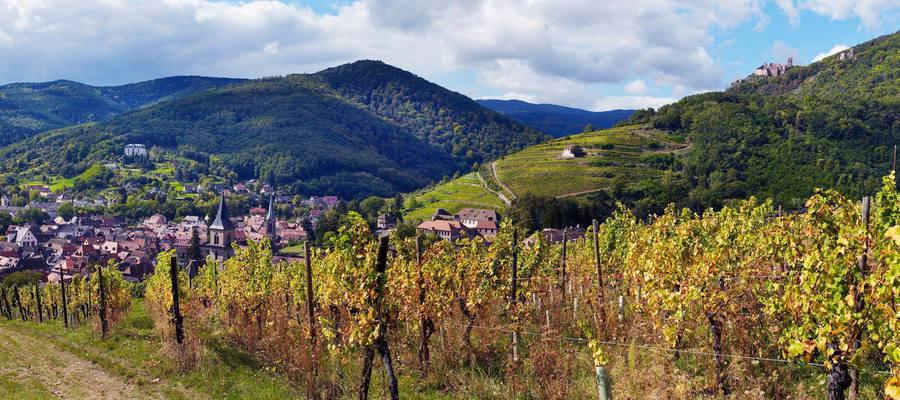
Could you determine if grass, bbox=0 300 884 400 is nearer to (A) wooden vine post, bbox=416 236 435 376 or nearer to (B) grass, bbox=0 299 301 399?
(B) grass, bbox=0 299 301 399

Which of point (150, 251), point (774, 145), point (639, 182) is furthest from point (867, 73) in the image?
point (150, 251)

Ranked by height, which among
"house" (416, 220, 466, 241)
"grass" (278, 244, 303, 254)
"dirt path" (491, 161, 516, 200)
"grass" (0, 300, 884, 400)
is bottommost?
"grass" (278, 244, 303, 254)

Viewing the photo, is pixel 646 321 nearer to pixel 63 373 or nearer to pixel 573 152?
pixel 63 373

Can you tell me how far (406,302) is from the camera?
13.0m

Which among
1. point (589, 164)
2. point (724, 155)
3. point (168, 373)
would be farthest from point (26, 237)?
point (724, 155)

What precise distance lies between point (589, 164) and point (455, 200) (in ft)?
88.1

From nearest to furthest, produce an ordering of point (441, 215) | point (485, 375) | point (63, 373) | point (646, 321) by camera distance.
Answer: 1. point (646, 321)
2. point (485, 375)
3. point (63, 373)
4. point (441, 215)

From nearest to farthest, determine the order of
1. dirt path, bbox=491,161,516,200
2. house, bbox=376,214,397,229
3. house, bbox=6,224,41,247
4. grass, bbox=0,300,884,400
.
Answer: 1. grass, bbox=0,300,884,400
2. house, bbox=376,214,397,229
3. dirt path, bbox=491,161,516,200
4. house, bbox=6,224,41,247

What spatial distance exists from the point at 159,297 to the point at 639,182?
3246 inches

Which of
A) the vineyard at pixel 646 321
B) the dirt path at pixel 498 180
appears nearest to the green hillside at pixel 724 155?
the dirt path at pixel 498 180

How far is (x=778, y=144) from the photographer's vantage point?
333ft

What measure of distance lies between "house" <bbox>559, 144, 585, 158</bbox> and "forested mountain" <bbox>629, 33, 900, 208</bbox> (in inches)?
768

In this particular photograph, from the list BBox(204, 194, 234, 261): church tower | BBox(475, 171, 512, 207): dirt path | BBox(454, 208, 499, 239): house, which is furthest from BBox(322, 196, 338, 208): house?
BBox(454, 208, 499, 239): house

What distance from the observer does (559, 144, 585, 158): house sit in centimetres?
11537
